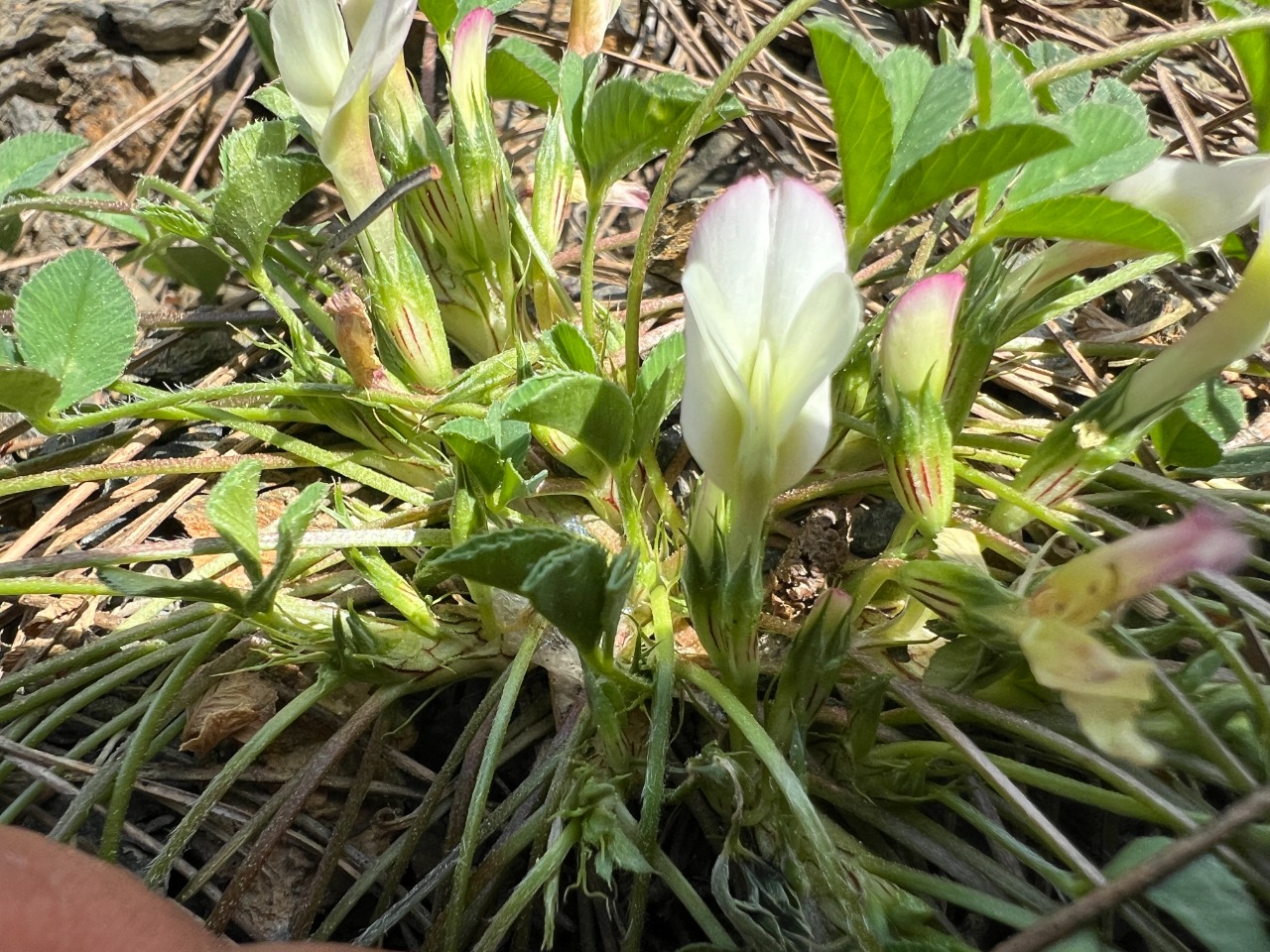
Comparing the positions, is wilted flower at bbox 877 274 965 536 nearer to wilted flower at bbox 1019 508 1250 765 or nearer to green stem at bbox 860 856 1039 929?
wilted flower at bbox 1019 508 1250 765

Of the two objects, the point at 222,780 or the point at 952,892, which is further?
the point at 222,780

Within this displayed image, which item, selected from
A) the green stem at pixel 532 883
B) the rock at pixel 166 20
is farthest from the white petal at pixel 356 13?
the rock at pixel 166 20

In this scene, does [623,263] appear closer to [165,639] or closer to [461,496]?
[461,496]

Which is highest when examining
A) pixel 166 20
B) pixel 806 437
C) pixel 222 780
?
pixel 166 20

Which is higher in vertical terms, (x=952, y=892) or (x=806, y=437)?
(x=806, y=437)

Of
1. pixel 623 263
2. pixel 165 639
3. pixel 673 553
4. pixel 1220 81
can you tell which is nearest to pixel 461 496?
pixel 673 553

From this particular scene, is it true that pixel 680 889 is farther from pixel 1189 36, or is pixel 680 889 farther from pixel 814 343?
pixel 1189 36

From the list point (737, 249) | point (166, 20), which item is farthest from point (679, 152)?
point (166, 20)

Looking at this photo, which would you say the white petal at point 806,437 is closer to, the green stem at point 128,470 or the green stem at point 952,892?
the green stem at point 952,892
